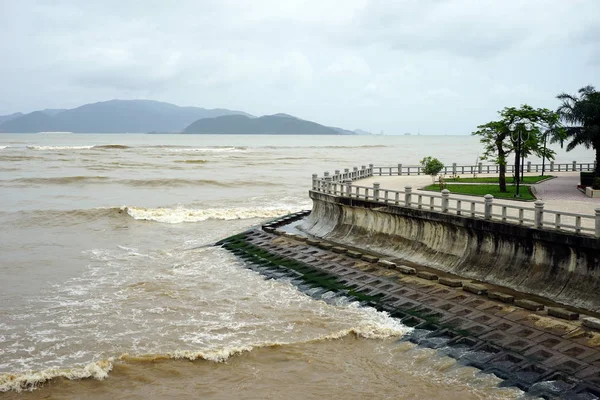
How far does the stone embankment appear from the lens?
1312 centimetres

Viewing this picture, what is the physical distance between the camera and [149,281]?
23172 millimetres

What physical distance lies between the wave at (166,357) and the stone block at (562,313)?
3.82 meters

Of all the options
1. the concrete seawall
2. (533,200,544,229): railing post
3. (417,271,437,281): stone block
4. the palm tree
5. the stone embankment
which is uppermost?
the palm tree

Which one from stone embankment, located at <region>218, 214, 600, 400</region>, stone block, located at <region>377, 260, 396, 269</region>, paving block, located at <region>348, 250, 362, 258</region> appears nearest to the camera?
stone embankment, located at <region>218, 214, 600, 400</region>

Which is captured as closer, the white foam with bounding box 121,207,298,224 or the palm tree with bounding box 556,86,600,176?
the palm tree with bounding box 556,86,600,176

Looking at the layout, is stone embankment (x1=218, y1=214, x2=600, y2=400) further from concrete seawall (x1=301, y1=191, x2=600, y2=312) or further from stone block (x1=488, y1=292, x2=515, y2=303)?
concrete seawall (x1=301, y1=191, x2=600, y2=312)

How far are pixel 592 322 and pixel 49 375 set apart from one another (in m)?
13.2

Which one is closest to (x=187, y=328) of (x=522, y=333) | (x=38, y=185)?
(x=522, y=333)

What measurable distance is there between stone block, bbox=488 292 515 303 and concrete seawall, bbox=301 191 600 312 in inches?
43.5

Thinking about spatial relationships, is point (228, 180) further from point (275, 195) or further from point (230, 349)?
point (230, 349)

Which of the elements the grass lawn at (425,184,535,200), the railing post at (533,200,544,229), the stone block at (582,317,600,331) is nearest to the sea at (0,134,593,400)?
the stone block at (582,317,600,331)

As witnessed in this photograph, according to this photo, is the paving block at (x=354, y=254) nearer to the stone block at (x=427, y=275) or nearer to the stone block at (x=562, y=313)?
the stone block at (x=427, y=275)

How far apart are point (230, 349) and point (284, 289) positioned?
6.24 metres

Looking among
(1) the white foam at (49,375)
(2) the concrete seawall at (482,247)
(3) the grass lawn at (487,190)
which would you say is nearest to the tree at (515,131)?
(3) the grass lawn at (487,190)
